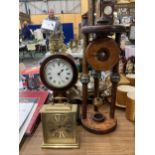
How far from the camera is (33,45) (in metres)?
3.93

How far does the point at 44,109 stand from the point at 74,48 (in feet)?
3.03

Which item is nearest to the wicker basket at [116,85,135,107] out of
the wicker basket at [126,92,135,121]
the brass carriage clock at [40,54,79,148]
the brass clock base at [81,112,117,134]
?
the wicker basket at [126,92,135,121]

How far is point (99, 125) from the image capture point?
89cm

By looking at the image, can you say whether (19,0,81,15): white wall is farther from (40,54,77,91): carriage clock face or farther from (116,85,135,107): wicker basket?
(40,54,77,91): carriage clock face

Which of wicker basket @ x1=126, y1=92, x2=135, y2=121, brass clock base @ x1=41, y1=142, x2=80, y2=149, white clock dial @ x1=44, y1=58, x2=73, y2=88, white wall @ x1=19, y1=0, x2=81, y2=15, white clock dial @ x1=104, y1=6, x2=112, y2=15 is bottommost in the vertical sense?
brass clock base @ x1=41, y1=142, x2=80, y2=149

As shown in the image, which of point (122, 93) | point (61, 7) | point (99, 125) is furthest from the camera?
point (61, 7)

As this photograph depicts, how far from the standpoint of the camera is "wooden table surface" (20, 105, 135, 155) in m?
0.74

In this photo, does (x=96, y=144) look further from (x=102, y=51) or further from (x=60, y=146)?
(x=102, y=51)

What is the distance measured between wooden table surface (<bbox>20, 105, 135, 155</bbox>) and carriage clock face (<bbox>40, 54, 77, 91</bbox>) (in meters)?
0.25

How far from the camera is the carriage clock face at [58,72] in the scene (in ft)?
2.47

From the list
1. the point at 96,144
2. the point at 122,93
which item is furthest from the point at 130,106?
the point at 96,144

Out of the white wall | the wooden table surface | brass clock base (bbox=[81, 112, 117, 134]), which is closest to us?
the wooden table surface
